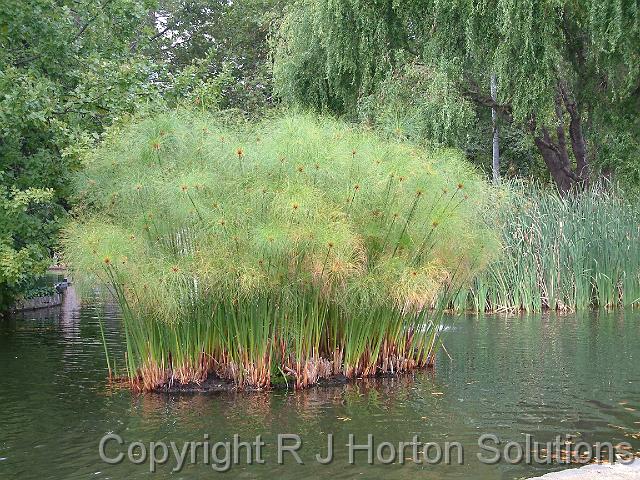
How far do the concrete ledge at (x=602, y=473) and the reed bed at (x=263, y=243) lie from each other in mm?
4432

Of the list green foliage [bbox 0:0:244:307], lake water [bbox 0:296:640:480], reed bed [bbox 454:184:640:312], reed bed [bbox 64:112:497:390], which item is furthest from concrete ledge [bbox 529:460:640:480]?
reed bed [bbox 454:184:640:312]

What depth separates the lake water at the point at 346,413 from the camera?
7598 millimetres

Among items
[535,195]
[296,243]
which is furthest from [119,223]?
[535,195]

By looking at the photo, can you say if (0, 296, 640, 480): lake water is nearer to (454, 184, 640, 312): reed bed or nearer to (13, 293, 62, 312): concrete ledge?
(454, 184, 640, 312): reed bed

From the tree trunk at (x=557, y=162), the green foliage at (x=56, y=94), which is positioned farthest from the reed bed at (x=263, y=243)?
the tree trunk at (x=557, y=162)

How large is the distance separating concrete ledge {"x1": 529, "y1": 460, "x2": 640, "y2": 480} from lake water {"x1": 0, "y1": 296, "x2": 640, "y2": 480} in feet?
3.54

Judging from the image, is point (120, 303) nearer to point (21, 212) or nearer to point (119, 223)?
point (119, 223)

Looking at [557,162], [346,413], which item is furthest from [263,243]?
[557,162]

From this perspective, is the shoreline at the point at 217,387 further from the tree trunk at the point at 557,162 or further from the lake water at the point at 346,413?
the tree trunk at the point at 557,162

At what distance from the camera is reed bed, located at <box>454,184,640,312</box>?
19.2 metres

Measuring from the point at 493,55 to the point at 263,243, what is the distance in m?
11.6

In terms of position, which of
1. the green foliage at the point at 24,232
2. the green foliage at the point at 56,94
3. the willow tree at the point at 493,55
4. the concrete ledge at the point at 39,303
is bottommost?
the concrete ledge at the point at 39,303

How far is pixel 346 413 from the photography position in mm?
9492

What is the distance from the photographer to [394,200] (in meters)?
10.8
